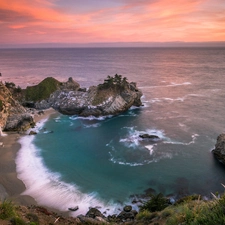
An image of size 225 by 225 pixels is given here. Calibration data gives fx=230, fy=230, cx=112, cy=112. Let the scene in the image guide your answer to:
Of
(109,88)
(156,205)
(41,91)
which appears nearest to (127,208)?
(156,205)

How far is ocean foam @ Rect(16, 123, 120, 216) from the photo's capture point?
34.3 meters

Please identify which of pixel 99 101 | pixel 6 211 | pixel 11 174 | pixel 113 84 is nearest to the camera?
pixel 6 211

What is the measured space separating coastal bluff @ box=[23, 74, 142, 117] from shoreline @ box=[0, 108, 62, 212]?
21810 millimetres

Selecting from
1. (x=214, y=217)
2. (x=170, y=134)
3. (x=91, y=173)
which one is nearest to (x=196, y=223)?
(x=214, y=217)

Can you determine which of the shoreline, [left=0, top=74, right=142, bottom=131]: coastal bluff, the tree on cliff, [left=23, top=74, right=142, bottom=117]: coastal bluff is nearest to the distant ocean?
the shoreline

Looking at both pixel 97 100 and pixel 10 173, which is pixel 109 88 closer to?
pixel 97 100

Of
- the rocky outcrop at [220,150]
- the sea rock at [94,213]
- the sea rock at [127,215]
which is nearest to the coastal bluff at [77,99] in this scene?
the rocky outcrop at [220,150]

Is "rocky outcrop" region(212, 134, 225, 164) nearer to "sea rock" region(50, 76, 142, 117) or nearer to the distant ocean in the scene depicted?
the distant ocean

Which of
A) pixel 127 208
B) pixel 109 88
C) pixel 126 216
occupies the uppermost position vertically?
pixel 109 88

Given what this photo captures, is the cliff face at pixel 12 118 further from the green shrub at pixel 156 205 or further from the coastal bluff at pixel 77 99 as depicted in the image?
the green shrub at pixel 156 205

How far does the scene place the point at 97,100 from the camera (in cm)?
7456

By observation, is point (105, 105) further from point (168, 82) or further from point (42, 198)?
point (168, 82)

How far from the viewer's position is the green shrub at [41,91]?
278ft

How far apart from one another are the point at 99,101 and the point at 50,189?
40.4 meters
